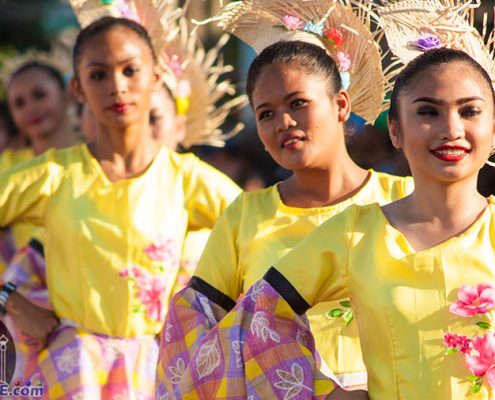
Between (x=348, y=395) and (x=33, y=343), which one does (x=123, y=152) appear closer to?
(x=33, y=343)

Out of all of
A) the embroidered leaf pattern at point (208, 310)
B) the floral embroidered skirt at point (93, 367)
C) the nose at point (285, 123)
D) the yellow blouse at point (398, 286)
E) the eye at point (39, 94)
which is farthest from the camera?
the eye at point (39, 94)

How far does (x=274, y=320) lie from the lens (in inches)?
134

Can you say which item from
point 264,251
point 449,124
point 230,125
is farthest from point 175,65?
point 230,125

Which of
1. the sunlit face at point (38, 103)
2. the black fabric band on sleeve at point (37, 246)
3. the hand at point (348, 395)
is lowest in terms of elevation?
the hand at point (348, 395)

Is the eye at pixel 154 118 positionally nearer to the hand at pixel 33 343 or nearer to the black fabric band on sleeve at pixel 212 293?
the hand at pixel 33 343

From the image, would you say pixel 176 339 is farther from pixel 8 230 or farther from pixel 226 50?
pixel 226 50

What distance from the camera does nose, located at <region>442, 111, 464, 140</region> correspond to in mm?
3312

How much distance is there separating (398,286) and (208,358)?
24.5 inches

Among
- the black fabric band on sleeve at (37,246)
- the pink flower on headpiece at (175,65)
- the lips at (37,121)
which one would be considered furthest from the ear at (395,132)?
the lips at (37,121)

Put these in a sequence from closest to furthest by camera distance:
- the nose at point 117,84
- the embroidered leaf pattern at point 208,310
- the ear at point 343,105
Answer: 1. the embroidered leaf pattern at point 208,310
2. the ear at point 343,105
3. the nose at point 117,84

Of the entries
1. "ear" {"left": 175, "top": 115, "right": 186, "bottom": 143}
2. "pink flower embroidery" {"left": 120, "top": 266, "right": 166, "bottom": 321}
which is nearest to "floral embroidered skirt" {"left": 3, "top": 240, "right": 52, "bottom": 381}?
"pink flower embroidery" {"left": 120, "top": 266, "right": 166, "bottom": 321}

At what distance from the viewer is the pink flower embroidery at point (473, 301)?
324 centimetres

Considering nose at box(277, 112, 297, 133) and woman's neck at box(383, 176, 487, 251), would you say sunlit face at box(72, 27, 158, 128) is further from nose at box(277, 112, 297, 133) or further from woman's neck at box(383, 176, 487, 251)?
woman's neck at box(383, 176, 487, 251)

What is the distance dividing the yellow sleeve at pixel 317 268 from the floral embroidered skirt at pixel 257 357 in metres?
0.04
